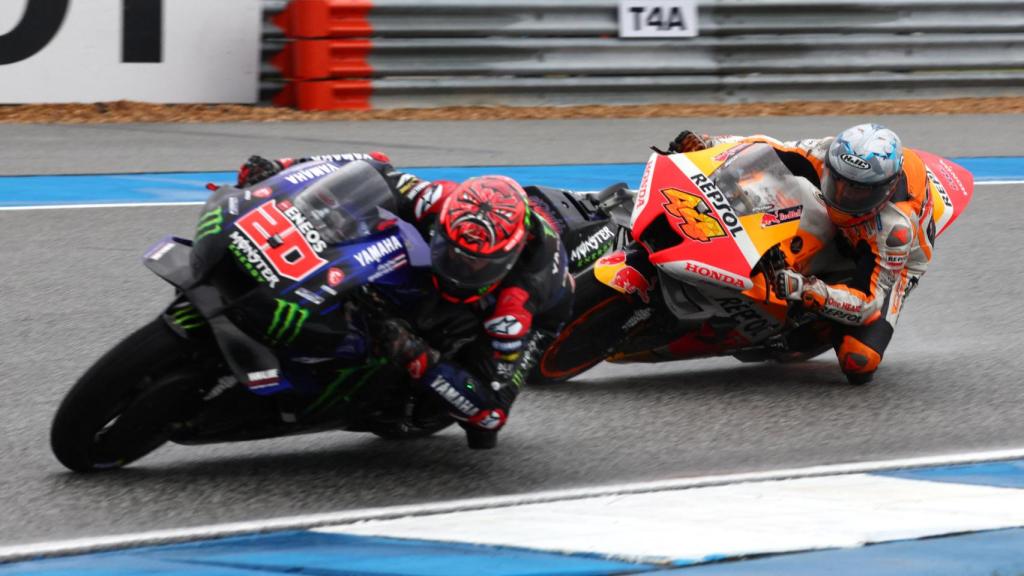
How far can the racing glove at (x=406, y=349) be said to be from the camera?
15.3 feet

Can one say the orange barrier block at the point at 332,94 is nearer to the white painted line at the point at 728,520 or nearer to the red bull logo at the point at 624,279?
the red bull logo at the point at 624,279

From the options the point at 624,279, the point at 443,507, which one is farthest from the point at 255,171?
the point at 624,279

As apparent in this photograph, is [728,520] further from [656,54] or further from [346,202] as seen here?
[656,54]

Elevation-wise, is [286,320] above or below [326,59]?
below

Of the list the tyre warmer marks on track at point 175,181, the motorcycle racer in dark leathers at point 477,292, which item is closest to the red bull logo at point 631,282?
the motorcycle racer in dark leathers at point 477,292

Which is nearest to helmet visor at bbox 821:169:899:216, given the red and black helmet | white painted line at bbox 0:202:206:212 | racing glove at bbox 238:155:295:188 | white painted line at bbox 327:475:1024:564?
white painted line at bbox 327:475:1024:564

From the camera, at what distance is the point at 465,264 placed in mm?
4645

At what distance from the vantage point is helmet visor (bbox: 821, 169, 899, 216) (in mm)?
6227

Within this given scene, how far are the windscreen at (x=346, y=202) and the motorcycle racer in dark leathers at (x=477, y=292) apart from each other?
16 cm

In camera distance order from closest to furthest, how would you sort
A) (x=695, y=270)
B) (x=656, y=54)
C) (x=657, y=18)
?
1. (x=695, y=270)
2. (x=657, y=18)
3. (x=656, y=54)

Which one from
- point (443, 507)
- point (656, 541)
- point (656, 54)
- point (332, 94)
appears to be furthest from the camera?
point (656, 54)

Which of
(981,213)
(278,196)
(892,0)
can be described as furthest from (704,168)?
(892,0)

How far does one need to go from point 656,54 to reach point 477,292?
9338mm

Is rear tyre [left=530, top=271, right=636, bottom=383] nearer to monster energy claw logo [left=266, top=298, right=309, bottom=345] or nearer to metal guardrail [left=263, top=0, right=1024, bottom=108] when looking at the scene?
monster energy claw logo [left=266, top=298, right=309, bottom=345]
